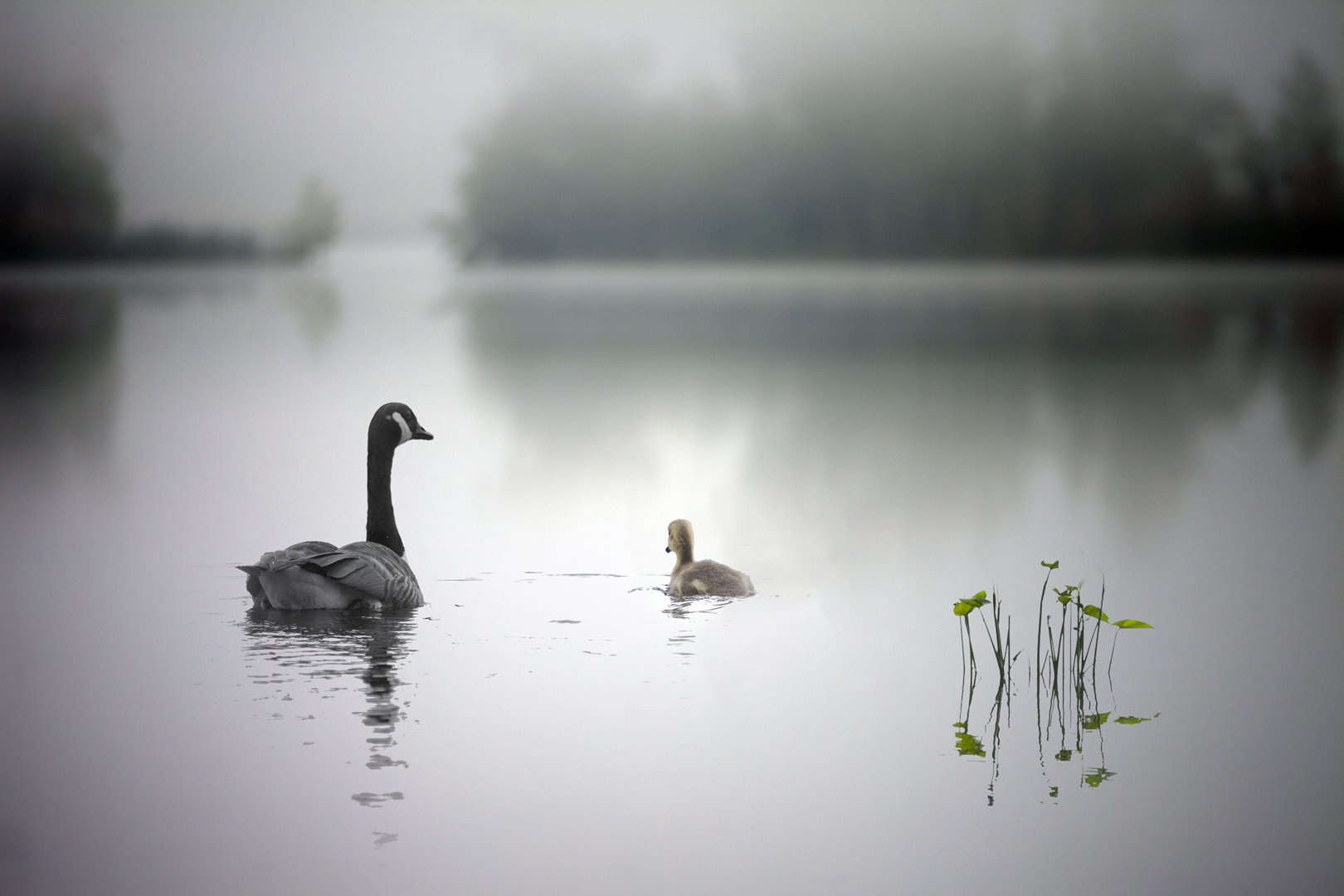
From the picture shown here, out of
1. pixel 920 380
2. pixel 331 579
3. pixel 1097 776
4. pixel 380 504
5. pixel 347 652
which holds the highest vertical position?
pixel 920 380

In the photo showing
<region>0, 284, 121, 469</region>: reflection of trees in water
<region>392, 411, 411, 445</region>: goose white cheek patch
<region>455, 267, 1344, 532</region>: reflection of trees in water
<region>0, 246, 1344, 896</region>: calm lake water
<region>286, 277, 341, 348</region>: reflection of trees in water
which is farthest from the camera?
<region>286, 277, 341, 348</region>: reflection of trees in water

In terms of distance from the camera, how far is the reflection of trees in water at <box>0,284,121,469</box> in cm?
1161

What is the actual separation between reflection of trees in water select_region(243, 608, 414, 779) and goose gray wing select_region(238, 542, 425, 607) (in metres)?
0.11

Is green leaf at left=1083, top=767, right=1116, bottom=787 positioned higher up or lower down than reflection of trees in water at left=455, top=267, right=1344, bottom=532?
lower down

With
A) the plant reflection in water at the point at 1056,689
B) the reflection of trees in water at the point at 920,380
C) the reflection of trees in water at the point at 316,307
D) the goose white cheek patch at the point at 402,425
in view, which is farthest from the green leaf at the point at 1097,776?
the reflection of trees in water at the point at 316,307

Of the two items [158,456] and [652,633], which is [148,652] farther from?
[158,456]

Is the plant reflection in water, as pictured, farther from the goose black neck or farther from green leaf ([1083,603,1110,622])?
the goose black neck

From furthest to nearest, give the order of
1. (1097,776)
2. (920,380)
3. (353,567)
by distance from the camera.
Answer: (920,380) < (353,567) < (1097,776)

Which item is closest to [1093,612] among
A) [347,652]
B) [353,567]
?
[347,652]

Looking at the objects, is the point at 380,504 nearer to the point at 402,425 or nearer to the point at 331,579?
the point at 402,425

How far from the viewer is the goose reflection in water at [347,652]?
4699 mm

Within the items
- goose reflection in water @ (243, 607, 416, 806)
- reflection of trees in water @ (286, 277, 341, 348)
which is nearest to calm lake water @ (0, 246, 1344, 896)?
goose reflection in water @ (243, 607, 416, 806)

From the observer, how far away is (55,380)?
1666cm

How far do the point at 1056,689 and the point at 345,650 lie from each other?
2.72 metres
